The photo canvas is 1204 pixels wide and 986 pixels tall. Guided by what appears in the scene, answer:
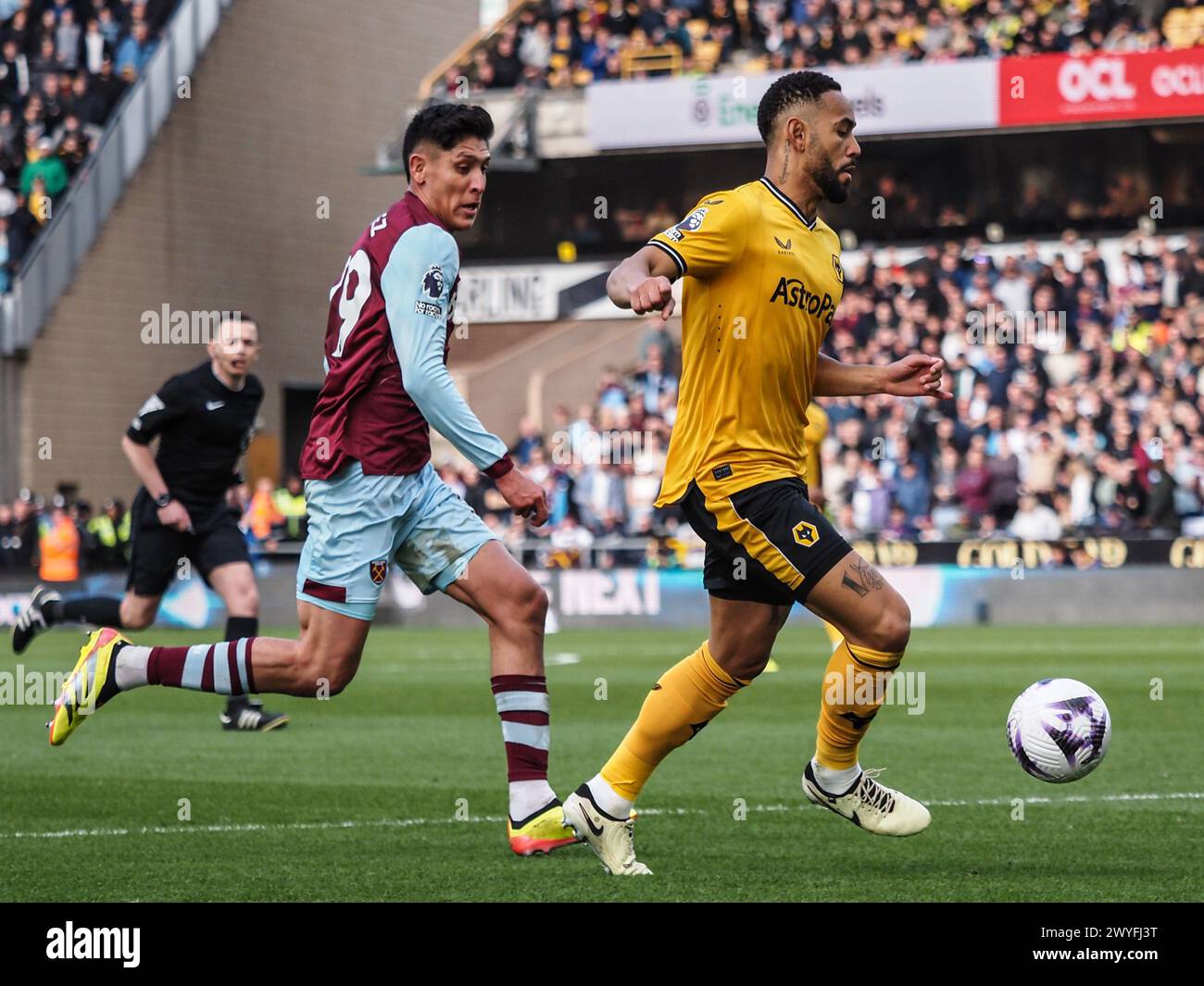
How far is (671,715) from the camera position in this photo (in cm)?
640

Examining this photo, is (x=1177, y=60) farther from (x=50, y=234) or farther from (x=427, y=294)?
(x=427, y=294)

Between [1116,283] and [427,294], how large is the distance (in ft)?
67.3

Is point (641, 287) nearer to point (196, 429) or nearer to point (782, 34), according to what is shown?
point (196, 429)

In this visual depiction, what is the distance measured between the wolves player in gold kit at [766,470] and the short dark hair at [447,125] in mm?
847

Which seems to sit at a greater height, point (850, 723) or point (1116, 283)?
point (1116, 283)

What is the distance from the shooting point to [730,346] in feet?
20.7

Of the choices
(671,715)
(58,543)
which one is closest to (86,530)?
(58,543)

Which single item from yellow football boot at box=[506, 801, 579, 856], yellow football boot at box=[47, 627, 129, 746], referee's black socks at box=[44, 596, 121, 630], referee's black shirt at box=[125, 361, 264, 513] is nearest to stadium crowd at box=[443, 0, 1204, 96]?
referee's black socks at box=[44, 596, 121, 630]

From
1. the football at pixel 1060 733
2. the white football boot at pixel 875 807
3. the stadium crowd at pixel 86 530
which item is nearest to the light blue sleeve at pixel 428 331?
the white football boot at pixel 875 807

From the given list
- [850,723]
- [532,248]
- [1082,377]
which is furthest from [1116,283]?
[850,723]

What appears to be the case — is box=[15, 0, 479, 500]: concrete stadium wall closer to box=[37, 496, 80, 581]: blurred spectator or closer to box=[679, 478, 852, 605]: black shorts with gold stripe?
box=[37, 496, 80, 581]: blurred spectator

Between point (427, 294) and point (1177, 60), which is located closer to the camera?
point (427, 294)

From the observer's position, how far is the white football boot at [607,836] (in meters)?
6.21

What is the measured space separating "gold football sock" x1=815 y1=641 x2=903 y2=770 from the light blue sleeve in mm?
1249
